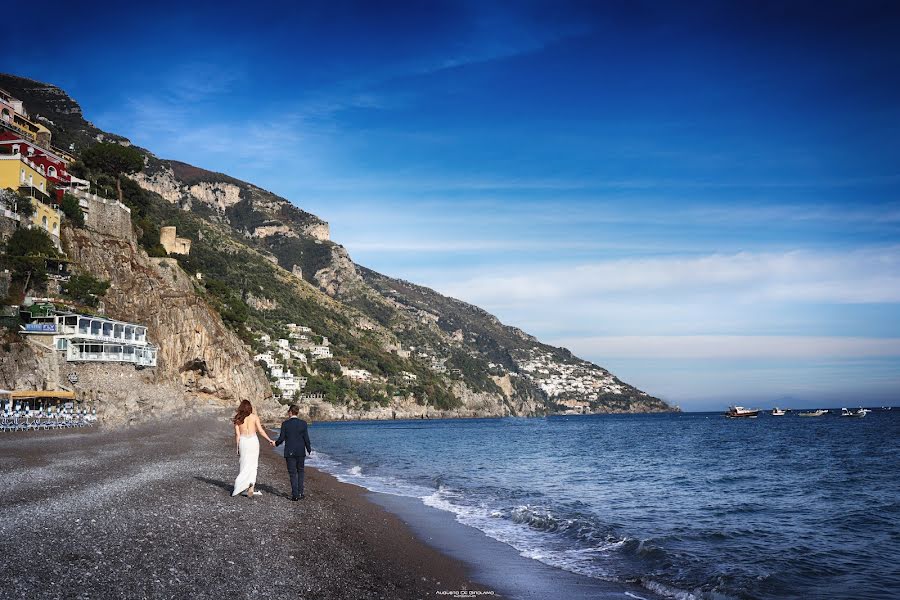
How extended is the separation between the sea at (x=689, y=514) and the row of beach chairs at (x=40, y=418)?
1461 cm

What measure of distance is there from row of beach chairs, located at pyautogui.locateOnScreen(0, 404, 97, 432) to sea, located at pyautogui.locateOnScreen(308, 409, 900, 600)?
1461 centimetres

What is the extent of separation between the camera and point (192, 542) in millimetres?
9727

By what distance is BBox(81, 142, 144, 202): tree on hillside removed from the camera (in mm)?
72312

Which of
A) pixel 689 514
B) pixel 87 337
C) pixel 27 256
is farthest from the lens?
pixel 27 256

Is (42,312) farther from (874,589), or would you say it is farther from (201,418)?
(874,589)

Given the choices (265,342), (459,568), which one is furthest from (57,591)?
(265,342)

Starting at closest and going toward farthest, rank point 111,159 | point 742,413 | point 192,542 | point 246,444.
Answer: point 192,542, point 246,444, point 111,159, point 742,413

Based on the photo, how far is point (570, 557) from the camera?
13.9 m

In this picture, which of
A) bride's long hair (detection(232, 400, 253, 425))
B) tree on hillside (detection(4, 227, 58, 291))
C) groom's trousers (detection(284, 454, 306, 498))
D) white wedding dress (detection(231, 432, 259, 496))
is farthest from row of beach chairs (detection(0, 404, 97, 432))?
bride's long hair (detection(232, 400, 253, 425))

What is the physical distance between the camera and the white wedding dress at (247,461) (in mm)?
14383

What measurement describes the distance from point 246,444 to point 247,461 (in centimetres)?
55

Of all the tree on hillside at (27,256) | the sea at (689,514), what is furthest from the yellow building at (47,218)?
the sea at (689,514)

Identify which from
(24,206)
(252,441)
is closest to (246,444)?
(252,441)

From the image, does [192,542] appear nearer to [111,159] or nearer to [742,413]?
[111,159]
